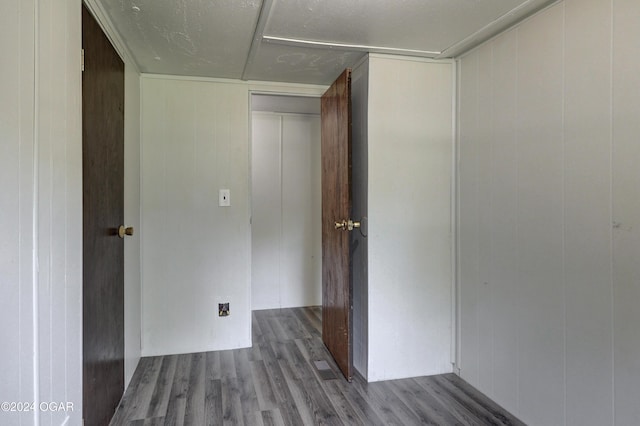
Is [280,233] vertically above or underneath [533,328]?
above

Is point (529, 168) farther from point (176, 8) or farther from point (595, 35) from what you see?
point (176, 8)

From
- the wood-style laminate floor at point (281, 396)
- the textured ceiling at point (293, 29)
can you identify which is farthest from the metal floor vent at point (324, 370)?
the textured ceiling at point (293, 29)

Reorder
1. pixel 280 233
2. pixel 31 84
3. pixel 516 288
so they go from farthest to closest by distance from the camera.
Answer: pixel 280 233 → pixel 516 288 → pixel 31 84

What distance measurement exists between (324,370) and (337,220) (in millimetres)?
1062

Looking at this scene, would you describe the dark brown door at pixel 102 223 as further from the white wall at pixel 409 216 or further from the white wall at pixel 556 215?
the white wall at pixel 556 215

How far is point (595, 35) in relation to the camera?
4.94 ft

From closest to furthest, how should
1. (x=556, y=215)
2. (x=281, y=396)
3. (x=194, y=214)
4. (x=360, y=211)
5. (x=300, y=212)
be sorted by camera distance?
1. (x=556, y=215)
2. (x=281, y=396)
3. (x=360, y=211)
4. (x=194, y=214)
5. (x=300, y=212)

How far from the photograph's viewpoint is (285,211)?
13.4ft

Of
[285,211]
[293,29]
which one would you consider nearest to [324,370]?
[285,211]

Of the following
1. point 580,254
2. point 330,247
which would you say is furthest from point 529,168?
point 330,247

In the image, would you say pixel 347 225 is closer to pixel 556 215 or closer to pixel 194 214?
pixel 556 215

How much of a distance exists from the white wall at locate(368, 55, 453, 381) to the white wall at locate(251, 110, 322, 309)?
6.09 ft

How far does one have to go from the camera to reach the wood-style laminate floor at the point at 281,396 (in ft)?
6.31

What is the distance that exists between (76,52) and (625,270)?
7.70ft
